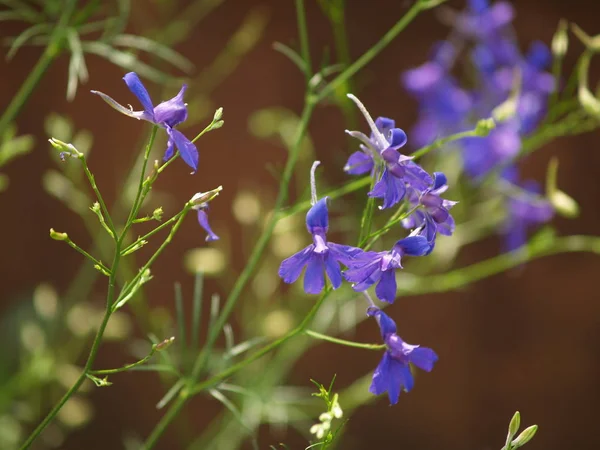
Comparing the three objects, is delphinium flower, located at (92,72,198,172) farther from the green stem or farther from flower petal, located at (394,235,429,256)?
the green stem

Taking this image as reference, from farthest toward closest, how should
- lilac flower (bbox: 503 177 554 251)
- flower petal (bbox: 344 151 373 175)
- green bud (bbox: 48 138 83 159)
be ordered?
lilac flower (bbox: 503 177 554 251) → flower petal (bbox: 344 151 373 175) → green bud (bbox: 48 138 83 159)

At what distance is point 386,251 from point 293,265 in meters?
0.07

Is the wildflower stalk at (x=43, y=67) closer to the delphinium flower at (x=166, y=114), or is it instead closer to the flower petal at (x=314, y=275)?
the delphinium flower at (x=166, y=114)

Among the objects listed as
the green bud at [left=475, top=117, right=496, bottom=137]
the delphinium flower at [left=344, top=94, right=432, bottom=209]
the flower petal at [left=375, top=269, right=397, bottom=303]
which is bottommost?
the flower petal at [left=375, top=269, right=397, bottom=303]

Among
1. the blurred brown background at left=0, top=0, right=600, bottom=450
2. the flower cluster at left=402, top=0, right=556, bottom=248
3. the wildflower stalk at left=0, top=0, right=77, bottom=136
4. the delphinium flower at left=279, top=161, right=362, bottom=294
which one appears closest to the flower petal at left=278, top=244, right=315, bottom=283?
the delphinium flower at left=279, top=161, right=362, bottom=294

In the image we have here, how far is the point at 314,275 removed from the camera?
0.62 m

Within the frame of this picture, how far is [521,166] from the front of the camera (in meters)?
1.63

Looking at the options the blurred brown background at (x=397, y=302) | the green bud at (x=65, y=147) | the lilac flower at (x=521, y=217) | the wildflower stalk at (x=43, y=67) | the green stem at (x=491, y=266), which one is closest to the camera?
the green bud at (x=65, y=147)

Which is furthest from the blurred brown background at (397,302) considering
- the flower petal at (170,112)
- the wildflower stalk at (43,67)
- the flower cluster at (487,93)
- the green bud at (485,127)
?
the flower petal at (170,112)

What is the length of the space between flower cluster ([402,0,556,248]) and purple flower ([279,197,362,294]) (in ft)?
1.88

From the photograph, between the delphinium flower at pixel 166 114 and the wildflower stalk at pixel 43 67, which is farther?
the wildflower stalk at pixel 43 67

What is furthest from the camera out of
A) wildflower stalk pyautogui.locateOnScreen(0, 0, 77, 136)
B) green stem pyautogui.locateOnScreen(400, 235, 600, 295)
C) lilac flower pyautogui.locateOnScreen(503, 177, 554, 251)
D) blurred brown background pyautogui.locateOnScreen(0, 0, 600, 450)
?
→ blurred brown background pyautogui.locateOnScreen(0, 0, 600, 450)

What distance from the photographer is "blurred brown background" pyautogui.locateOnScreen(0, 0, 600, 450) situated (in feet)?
4.99

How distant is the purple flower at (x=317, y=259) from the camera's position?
0.61 metres
